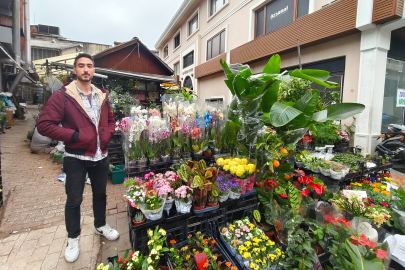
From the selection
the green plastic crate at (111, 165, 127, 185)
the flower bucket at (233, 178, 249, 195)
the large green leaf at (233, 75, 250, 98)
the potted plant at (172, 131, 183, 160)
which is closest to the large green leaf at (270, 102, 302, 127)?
the large green leaf at (233, 75, 250, 98)

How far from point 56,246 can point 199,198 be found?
178 cm

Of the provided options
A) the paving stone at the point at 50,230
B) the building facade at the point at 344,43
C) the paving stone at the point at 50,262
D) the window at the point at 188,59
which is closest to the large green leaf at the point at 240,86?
the paving stone at the point at 50,262

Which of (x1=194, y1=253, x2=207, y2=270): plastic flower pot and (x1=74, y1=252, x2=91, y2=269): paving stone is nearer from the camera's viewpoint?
(x1=194, y1=253, x2=207, y2=270): plastic flower pot

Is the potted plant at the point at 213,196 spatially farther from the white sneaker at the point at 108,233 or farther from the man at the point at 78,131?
the white sneaker at the point at 108,233

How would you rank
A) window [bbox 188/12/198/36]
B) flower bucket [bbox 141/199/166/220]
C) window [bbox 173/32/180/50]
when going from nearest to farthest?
flower bucket [bbox 141/199/166/220] < window [bbox 188/12/198/36] < window [bbox 173/32/180/50]

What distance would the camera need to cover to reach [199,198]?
1.76m

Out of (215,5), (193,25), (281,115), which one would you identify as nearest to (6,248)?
(281,115)

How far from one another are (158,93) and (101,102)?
8208mm

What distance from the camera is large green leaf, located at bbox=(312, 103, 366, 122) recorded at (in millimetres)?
1946

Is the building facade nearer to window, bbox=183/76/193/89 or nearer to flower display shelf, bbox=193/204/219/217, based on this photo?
flower display shelf, bbox=193/204/219/217

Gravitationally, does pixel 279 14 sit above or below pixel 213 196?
above

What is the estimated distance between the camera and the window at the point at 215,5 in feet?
33.2

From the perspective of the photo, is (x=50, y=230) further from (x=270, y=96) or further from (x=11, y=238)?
(x=270, y=96)

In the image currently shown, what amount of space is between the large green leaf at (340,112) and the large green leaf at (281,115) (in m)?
0.42
